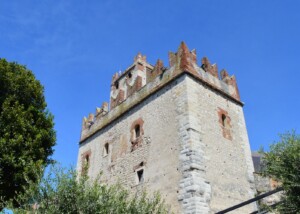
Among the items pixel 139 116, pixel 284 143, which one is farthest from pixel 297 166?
pixel 139 116

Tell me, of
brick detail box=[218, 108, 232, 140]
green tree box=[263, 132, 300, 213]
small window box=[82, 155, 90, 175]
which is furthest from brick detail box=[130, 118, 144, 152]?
green tree box=[263, 132, 300, 213]

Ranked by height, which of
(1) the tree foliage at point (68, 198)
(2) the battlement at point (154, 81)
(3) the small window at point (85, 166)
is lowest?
(1) the tree foliage at point (68, 198)

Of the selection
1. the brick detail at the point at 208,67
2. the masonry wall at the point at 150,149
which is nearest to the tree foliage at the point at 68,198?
the masonry wall at the point at 150,149

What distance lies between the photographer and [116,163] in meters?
15.5

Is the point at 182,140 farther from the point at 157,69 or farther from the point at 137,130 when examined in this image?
the point at 157,69

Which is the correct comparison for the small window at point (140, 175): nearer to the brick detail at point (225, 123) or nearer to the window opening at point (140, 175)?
the window opening at point (140, 175)

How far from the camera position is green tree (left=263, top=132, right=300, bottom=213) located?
7.90m

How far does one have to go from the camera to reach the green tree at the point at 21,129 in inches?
417

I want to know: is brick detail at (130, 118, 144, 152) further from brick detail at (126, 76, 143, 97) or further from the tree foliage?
the tree foliage

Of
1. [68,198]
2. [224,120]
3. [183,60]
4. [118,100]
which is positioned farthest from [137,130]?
[68,198]

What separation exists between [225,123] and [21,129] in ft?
28.8

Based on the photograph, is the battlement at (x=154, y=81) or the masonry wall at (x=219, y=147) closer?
the masonry wall at (x=219, y=147)

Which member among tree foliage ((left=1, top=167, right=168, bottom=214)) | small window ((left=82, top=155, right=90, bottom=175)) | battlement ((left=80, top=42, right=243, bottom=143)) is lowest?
tree foliage ((left=1, top=167, right=168, bottom=214))

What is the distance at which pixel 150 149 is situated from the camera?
13562mm
